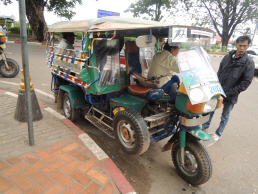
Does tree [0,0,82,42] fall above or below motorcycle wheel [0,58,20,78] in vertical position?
above

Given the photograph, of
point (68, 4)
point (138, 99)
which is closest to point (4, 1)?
point (68, 4)

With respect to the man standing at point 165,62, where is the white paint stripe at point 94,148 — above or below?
below

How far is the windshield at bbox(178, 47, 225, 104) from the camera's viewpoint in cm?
220

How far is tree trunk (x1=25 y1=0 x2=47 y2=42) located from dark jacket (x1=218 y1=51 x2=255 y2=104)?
16.8 m

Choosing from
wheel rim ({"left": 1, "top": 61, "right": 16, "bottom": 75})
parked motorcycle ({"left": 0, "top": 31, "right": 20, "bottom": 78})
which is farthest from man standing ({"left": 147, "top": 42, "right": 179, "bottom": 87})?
wheel rim ({"left": 1, "top": 61, "right": 16, "bottom": 75})

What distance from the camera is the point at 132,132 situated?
2686 mm

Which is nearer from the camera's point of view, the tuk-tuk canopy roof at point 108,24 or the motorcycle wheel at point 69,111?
the tuk-tuk canopy roof at point 108,24

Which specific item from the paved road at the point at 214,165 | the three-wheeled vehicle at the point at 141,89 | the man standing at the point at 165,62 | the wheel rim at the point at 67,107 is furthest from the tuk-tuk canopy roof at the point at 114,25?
the paved road at the point at 214,165

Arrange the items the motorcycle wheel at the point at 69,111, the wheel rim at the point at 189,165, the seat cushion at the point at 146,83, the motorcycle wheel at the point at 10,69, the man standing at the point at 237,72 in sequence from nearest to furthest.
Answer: the wheel rim at the point at 189,165, the seat cushion at the point at 146,83, the man standing at the point at 237,72, the motorcycle wheel at the point at 69,111, the motorcycle wheel at the point at 10,69

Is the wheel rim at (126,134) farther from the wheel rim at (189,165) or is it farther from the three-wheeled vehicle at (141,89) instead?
the wheel rim at (189,165)

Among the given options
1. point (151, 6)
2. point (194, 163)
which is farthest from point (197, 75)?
point (151, 6)

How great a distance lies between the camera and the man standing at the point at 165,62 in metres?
3.03

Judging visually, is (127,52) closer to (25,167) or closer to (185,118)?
(185,118)

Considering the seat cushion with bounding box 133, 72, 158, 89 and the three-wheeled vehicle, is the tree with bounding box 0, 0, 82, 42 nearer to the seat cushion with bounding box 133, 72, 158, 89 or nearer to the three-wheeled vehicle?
the three-wheeled vehicle
